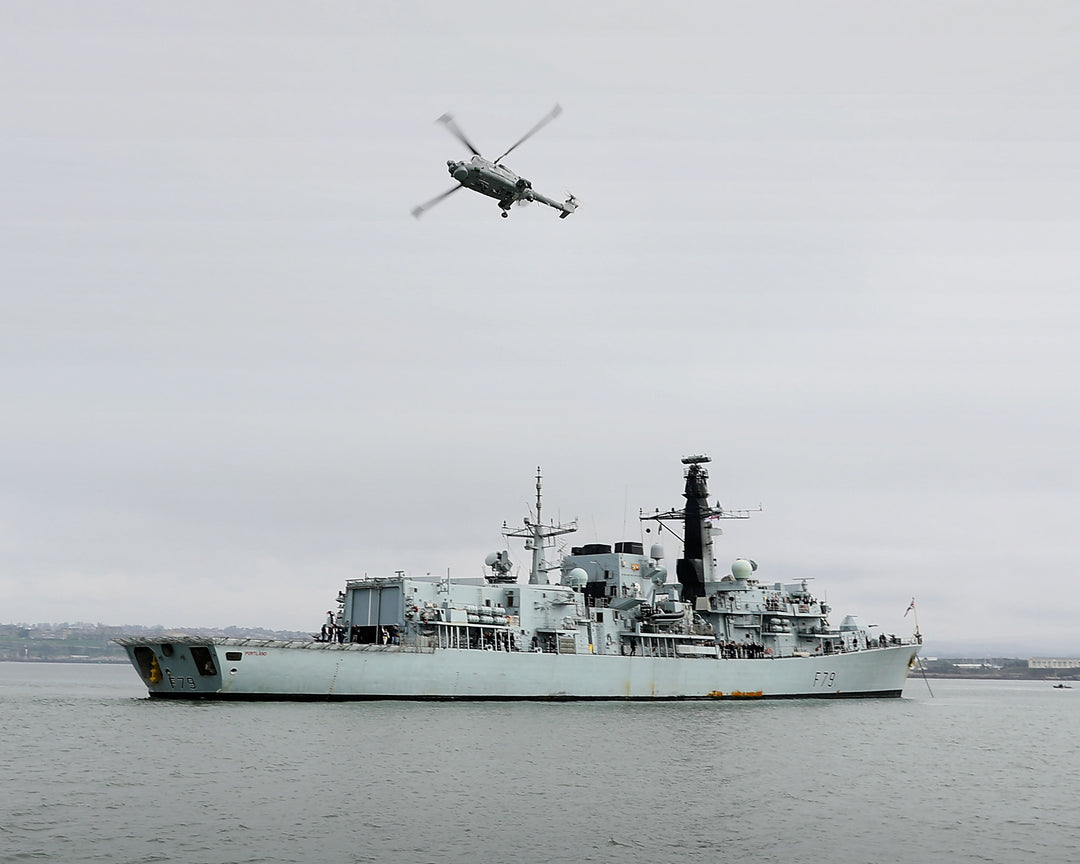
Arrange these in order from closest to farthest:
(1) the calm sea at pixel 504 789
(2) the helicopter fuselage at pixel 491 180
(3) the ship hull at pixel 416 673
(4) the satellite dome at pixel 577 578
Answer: (1) the calm sea at pixel 504 789, (2) the helicopter fuselage at pixel 491 180, (3) the ship hull at pixel 416 673, (4) the satellite dome at pixel 577 578

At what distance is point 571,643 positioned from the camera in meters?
55.1

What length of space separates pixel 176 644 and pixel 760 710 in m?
30.9

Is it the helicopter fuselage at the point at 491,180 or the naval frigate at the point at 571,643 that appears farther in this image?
the naval frigate at the point at 571,643

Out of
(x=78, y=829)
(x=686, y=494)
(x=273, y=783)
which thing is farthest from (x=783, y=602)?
(x=78, y=829)

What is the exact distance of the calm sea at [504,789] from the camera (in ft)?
67.2

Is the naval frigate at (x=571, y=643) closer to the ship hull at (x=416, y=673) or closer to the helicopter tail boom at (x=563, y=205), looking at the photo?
the ship hull at (x=416, y=673)

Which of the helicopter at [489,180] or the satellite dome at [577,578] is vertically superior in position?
the helicopter at [489,180]

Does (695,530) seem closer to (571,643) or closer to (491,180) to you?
(571,643)

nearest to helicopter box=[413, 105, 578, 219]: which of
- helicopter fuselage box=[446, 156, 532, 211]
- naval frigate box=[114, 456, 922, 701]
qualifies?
helicopter fuselage box=[446, 156, 532, 211]

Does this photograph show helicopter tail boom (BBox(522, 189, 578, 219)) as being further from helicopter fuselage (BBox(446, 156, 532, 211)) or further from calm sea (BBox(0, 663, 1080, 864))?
calm sea (BBox(0, 663, 1080, 864))

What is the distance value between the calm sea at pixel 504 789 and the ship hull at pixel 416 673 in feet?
5.29

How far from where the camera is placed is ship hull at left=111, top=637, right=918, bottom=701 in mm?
45844

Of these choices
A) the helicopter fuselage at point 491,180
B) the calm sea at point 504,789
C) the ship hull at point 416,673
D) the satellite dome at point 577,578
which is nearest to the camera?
the calm sea at point 504,789

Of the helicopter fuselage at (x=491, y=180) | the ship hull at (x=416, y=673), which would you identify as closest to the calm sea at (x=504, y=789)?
the ship hull at (x=416, y=673)
